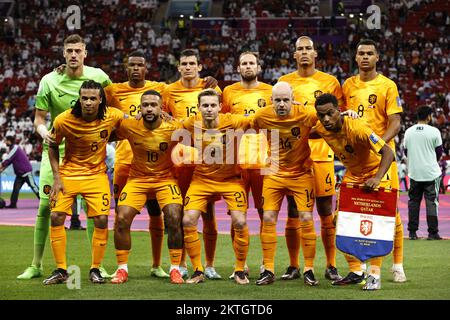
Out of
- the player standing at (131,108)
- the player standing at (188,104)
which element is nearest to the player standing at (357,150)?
the player standing at (188,104)

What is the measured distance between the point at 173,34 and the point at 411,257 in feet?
97.8

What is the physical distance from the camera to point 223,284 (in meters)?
8.66

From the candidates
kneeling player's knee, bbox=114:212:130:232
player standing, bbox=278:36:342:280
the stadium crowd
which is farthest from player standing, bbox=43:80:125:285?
the stadium crowd

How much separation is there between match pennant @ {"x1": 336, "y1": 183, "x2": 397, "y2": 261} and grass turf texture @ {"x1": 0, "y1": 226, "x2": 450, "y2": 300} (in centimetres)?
42

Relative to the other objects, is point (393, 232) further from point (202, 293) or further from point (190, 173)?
point (190, 173)

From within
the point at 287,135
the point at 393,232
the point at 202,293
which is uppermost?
the point at 287,135

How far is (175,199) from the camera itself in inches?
351

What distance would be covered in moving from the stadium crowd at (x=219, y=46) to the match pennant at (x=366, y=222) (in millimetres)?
23679

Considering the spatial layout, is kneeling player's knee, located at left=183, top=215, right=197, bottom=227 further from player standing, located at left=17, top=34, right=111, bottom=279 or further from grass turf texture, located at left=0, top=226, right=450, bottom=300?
player standing, located at left=17, top=34, right=111, bottom=279

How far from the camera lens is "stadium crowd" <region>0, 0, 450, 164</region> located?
34.2 m

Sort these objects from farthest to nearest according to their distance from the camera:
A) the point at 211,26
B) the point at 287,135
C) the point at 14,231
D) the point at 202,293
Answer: the point at 211,26
the point at 14,231
the point at 287,135
the point at 202,293

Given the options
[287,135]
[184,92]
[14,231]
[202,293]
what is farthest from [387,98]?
[14,231]

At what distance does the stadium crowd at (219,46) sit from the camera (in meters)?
34.2

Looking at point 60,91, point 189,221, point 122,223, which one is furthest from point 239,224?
point 60,91
